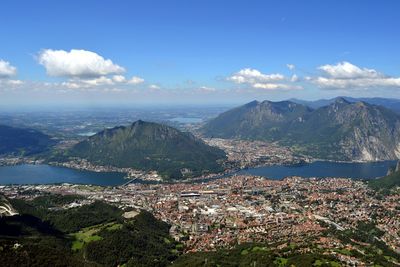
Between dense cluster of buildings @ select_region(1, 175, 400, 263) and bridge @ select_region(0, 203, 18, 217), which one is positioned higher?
bridge @ select_region(0, 203, 18, 217)

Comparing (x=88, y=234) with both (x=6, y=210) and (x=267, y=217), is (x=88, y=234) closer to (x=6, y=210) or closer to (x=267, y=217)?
(x=6, y=210)

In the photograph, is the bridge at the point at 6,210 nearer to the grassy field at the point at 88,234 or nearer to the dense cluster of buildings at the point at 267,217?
the grassy field at the point at 88,234

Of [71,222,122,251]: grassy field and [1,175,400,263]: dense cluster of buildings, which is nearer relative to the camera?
[71,222,122,251]: grassy field

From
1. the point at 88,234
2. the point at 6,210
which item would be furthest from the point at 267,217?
the point at 6,210

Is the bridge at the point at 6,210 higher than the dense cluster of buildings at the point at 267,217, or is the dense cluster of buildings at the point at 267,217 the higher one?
the bridge at the point at 6,210

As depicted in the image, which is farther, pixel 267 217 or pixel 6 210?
pixel 267 217

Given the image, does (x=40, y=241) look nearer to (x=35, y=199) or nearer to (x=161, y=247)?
(x=161, y=247)

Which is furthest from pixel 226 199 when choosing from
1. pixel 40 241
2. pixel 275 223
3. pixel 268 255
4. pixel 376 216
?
pixel 40 241

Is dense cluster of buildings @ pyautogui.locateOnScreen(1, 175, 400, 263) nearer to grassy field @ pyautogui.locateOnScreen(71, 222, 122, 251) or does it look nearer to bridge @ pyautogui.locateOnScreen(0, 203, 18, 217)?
grassy field @ pyautogui.locateOnScreen(71, 222, 122, 251)

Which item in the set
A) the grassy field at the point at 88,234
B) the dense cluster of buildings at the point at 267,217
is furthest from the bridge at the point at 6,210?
the dense cluster of buildings at the point at 267,217

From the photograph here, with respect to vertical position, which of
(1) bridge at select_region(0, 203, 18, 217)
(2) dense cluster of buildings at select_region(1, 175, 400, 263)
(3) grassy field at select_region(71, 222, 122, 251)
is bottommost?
(2) dense cluster of buildings at select_region(1, 175, 400, 263)

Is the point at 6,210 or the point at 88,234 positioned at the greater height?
the point at 6,210

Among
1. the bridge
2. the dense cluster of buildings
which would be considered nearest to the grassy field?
the bridge
